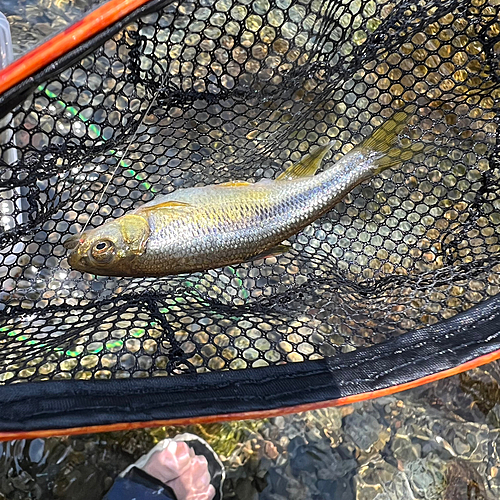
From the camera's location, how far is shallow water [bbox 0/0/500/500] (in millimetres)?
2629

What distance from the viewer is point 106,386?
5.58 ft

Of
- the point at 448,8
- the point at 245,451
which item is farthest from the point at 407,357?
the point at 448,8

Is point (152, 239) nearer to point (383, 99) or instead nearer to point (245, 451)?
point (245, 451)

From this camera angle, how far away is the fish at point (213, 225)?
2029 millimetres

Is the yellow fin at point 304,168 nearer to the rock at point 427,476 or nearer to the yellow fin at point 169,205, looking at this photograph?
the yellow fin at point 169,205

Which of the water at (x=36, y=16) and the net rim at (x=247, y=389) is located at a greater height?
the water at (x=36, y=16)

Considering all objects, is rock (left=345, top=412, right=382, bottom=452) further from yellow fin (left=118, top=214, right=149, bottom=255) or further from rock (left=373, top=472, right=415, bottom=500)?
yellow fin (left=118, top=214, right=149, bottom=255)

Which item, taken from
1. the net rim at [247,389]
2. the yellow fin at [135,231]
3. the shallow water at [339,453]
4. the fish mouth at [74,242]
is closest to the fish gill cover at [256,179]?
the net rim at [247,389]

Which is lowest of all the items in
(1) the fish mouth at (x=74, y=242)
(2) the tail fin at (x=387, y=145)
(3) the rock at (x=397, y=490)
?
(3) the rock at (x=397, y=490)

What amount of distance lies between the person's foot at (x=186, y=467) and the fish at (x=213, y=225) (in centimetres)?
116

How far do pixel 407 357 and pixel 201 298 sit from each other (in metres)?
1.05

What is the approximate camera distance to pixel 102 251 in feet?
6.55

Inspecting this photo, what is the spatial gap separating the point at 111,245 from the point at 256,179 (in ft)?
3.57

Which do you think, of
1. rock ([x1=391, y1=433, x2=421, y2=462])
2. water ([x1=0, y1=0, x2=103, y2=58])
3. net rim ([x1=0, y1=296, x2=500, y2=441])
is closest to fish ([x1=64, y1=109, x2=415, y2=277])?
net rim ([x1=0, y1=296, x2=500, y2=441])
